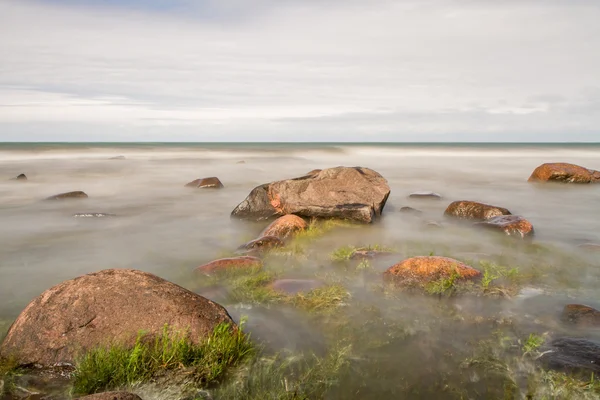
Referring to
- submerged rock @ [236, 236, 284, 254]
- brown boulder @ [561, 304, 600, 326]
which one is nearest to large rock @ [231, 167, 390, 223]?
submerged rock @ [236, 236, 284, 254]

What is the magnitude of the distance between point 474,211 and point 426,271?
6.51 m

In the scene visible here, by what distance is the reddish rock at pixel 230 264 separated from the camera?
809cm

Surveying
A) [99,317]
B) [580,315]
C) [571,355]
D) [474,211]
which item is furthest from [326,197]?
[99,317]

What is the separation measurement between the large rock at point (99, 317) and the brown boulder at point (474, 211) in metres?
9.77

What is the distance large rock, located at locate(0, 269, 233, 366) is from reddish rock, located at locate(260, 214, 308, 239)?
519 cm

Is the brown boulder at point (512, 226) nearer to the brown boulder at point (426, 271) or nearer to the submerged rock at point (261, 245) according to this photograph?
the brown boulder at point (426, 271)

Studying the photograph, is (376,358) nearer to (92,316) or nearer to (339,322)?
(339,322)

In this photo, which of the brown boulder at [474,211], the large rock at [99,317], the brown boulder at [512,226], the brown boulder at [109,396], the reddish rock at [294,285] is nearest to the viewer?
the brown boulder at [109,396]

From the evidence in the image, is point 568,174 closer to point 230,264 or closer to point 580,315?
point 580,315

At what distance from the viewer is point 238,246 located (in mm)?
10219

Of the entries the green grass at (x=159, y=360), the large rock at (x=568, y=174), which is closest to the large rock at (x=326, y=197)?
the green grass at (x=159, y=360)

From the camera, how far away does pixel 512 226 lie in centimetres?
1108

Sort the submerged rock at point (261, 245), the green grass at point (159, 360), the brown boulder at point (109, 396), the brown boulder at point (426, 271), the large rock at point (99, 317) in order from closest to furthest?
the brown boulder at point (109, 396), the green grass at point (159, 360), the large rock at point (99, 317), the brown boulder at point (426, 271), the submerged rock at point (261, 245)

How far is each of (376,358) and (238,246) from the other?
557cm
